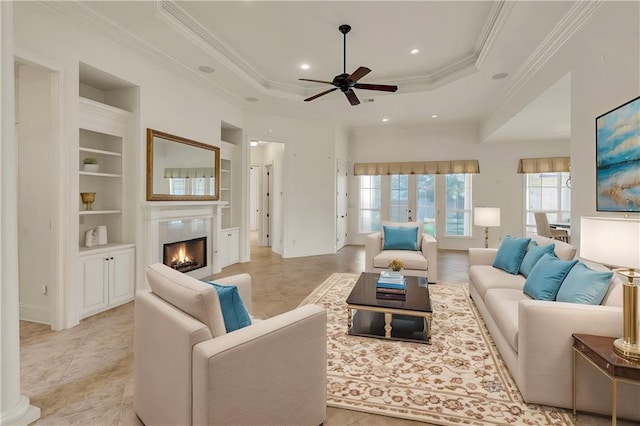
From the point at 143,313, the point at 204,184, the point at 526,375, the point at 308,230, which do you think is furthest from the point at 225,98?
the point at 526,375


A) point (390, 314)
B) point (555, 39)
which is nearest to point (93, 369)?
point (390, 314)

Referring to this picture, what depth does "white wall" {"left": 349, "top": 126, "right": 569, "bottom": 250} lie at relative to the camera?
24.9 ft

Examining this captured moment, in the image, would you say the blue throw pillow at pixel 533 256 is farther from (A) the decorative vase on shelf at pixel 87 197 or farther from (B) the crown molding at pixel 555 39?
(A) the decorative vase on shelf at pixel 87 197

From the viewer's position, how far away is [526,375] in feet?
6.44

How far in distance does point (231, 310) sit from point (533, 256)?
9.69 feet

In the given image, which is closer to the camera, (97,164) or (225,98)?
(97,164)

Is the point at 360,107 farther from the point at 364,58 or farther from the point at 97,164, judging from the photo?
the point at 97,164

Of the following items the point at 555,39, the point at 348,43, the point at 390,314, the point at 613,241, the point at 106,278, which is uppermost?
the point at 348,43

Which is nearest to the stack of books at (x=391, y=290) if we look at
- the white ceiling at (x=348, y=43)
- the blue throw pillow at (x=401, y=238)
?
the blue throw pillow at (x=401, y=238)

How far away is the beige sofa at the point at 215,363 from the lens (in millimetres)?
1314

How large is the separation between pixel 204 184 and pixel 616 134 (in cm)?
496

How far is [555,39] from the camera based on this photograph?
11.3ft

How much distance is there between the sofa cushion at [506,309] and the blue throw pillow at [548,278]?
15 centimetres

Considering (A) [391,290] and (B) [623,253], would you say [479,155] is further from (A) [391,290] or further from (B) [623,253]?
(B) [623,253]
